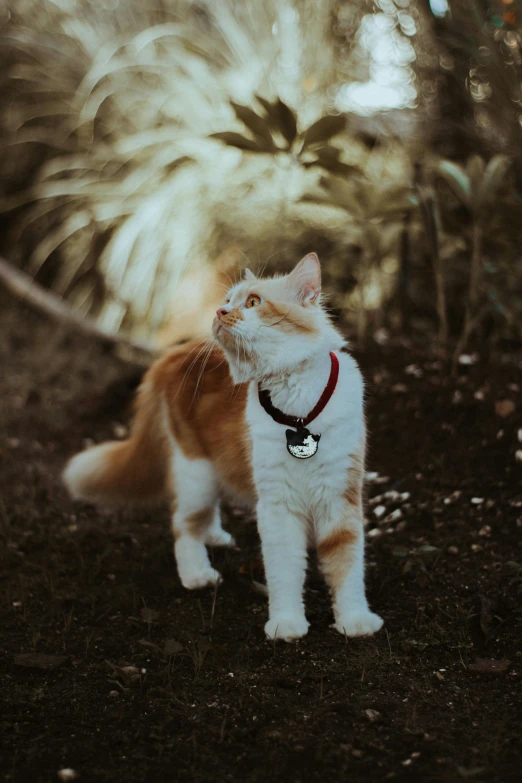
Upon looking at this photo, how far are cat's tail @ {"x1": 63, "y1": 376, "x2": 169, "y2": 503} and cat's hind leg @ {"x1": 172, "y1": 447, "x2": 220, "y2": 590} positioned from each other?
0.53 ft

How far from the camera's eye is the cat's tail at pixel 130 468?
2.38 metres

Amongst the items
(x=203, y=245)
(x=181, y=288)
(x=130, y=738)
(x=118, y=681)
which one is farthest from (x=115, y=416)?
(x=130, y=738)

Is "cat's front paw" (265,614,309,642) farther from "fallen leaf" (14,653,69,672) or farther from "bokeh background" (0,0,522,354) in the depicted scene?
"bokeh background" (0,0,522,354)

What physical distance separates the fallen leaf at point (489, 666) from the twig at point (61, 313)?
2546 millimetres

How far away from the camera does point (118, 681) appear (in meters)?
1.64

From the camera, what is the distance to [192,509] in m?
2.19

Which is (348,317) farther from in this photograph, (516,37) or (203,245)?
(516,37)

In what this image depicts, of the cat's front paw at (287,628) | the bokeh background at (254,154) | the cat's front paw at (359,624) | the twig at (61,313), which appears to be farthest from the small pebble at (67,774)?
the twig at (61,313)

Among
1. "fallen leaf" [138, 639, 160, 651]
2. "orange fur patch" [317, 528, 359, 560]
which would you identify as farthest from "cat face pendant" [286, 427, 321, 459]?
"fallen leaf" [138, 639, 160, 651]

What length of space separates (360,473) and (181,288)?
2521 mm

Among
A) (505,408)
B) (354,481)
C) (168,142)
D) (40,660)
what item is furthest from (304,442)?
(168,142)

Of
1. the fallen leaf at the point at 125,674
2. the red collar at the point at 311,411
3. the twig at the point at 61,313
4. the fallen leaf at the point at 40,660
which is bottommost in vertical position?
the fallen leaf at the point at 40,660

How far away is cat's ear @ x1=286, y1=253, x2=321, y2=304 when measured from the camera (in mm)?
1763

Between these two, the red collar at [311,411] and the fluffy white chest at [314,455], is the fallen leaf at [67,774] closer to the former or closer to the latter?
the fluffy white chest at [314,455]
